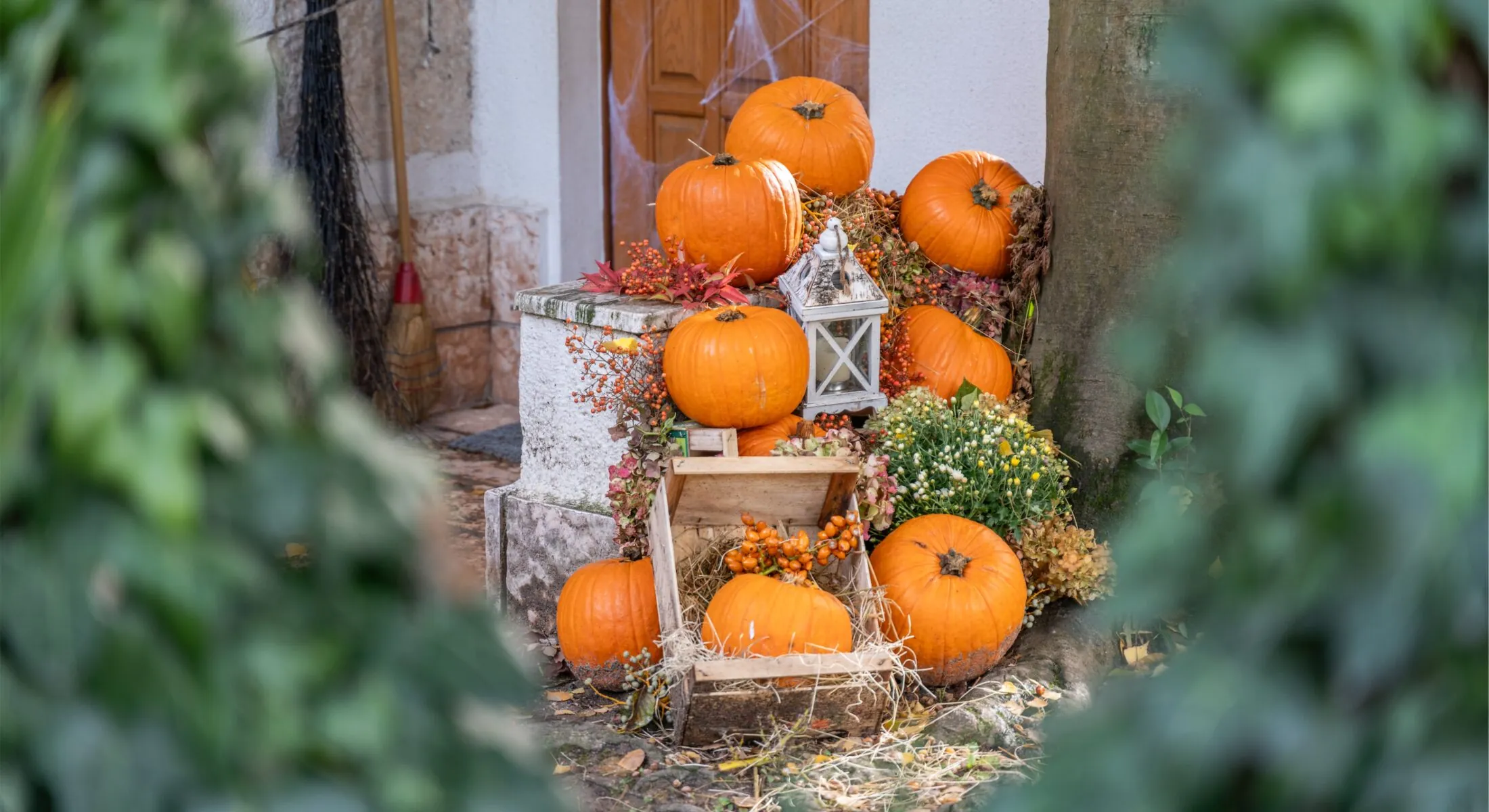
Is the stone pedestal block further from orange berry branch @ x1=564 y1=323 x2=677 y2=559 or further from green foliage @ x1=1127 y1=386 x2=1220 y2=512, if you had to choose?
green foliage @ x1=1127 y1=386 x2=1220 y2=512

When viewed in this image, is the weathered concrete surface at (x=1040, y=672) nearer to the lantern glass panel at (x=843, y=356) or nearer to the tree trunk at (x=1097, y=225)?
the tree trunk at (x=1097, y=225)

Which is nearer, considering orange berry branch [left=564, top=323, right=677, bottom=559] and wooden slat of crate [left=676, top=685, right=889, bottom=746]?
wooden slat of crate [left=676, top=685, right=889, bottom=746]

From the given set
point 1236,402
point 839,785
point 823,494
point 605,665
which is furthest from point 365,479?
point 605,665

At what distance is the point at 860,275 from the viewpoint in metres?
2.91

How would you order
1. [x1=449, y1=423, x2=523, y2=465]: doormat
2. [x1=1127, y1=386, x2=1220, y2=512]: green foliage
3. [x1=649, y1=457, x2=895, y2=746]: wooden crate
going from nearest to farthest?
[x1=649, y1=457, x2=895, y2=746]: wooden crate < [x1=1127, y1=386, x2=1220, y2=512]: green foliage < [x1=449, y1=423, x2=523, y2=465]: doormat

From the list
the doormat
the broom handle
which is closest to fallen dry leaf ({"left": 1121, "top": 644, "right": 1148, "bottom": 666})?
the doormat

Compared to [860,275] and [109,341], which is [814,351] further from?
[109,341]

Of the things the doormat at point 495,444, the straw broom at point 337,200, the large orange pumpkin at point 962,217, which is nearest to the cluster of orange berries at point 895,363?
the large orange pumpkin at point 962,217

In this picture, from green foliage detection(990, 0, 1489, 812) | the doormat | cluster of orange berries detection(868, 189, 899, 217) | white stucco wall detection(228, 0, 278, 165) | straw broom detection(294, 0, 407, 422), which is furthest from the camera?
the doormat

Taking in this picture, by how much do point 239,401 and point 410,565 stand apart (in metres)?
0.08

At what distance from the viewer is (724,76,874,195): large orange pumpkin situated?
327 centimetres

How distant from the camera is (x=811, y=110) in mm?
3330

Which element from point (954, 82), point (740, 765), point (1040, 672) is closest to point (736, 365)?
point (740, 765)

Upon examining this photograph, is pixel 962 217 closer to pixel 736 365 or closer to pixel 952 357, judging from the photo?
pixel 952 357
